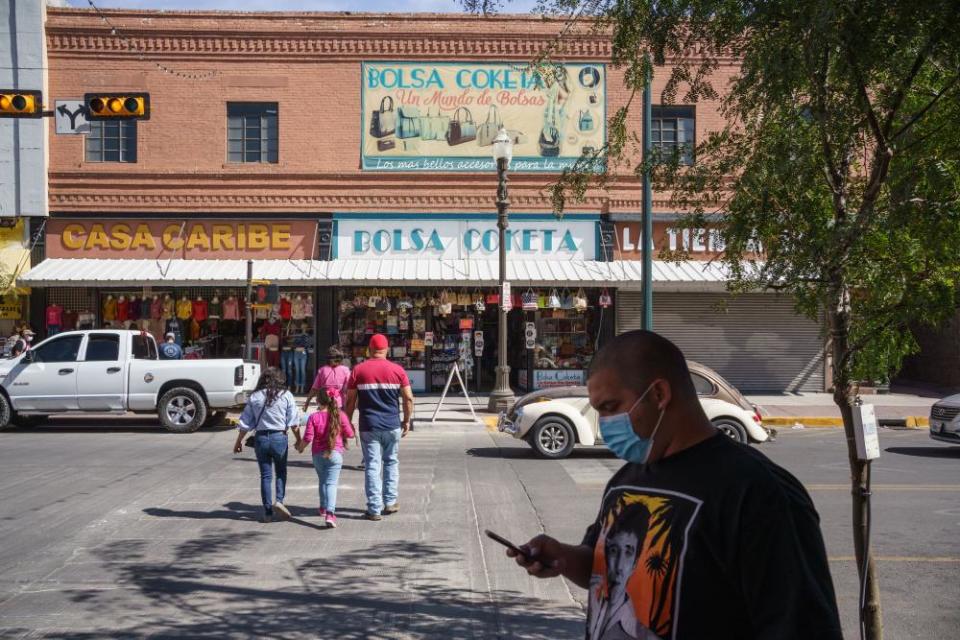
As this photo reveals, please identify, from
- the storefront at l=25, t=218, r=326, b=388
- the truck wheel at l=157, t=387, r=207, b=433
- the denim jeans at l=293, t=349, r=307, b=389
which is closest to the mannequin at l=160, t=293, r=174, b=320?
the storefront at l=25, t=218, r=326, b=388

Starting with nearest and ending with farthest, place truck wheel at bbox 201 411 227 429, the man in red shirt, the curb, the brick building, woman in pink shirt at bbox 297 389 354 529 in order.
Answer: woman in pink shirt at bbox 297 389 354 529 < the man in red shirt < truck wheel at bbox 201 411 227 429 < the curb < the brick building

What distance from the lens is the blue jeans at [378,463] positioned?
8.94 m

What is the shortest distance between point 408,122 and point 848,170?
18.2m

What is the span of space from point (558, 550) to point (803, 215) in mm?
2977

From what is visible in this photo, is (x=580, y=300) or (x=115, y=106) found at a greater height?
(x=115, y=106)

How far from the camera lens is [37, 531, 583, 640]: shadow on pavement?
19.0 feet

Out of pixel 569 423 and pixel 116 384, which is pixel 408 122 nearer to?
pixel 116 384

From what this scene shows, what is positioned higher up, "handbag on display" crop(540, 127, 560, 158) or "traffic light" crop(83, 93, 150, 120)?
"handbag on display" crop(540, 127, 560, 158)

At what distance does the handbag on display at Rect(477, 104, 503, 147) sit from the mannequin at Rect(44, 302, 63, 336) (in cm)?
1158

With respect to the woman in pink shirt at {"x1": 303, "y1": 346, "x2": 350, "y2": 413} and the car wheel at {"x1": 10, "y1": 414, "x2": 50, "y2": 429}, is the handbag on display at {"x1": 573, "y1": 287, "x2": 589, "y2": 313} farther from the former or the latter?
the car wheel at {"x1": 10, "y1": 414, "x2": 50, "y2": 429}

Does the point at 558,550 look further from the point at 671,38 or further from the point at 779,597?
the point at 671,38

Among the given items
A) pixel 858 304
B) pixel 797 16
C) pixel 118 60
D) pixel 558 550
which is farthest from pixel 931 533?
pixel 118 60

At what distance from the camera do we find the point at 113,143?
22406 mm

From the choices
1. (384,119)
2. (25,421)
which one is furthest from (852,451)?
(384,119)
